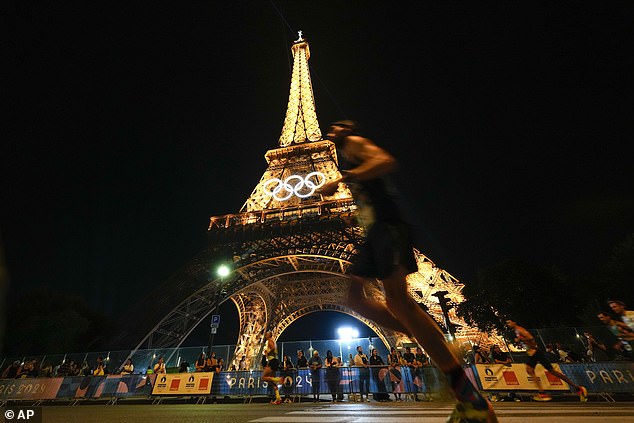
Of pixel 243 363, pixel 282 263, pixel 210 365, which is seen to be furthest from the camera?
pixel 243 363

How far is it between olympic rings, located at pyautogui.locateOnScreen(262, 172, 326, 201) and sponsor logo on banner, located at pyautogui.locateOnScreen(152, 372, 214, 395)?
65.7ft

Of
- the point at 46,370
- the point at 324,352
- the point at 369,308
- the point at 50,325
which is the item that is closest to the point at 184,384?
the point at 324,352

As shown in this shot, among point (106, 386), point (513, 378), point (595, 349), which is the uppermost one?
point (595, 349)

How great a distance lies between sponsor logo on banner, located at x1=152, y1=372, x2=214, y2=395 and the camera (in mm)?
10570

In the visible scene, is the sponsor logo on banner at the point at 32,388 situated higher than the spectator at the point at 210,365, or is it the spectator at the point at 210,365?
the spectator at the point at 210,365

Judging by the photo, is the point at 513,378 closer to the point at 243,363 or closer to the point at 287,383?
the point at 287,383

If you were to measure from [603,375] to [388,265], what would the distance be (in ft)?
32.4

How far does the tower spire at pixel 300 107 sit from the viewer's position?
38.2 m

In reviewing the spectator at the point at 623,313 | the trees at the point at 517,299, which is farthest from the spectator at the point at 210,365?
the trees at the point at 517,299

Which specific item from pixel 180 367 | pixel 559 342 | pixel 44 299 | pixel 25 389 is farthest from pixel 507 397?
pixel 44 299

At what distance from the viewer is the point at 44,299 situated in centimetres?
2880

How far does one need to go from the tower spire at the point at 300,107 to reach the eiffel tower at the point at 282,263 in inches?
20.0

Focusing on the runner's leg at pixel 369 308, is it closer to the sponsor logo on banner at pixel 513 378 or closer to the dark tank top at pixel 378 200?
the dark tank top at pixel 378 200

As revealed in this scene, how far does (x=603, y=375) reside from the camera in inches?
327
